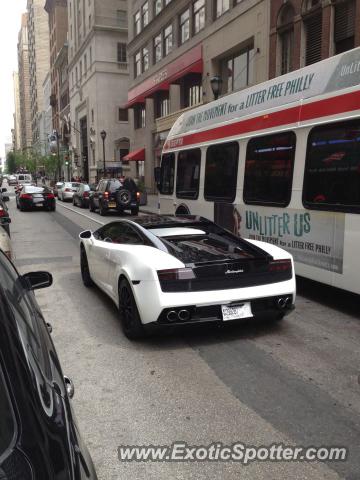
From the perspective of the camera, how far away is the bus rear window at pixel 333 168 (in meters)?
6.29

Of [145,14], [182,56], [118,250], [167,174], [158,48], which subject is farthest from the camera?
[145,14]

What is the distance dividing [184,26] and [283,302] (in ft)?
103

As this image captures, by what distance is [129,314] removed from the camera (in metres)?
5.48

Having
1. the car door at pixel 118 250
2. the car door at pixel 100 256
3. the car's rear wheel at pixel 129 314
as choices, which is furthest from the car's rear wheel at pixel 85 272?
the car's rear wheel at pixel 129 314

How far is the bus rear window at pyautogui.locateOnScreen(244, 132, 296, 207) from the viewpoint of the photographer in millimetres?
7664

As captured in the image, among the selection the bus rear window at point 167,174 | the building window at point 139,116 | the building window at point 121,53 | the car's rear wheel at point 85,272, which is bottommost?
the car's rear wheel at point 85,272

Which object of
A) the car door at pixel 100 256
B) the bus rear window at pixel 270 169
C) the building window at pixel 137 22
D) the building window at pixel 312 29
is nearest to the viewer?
the car door at pixel 100 256

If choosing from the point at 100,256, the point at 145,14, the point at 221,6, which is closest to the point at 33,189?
the point at 221,6

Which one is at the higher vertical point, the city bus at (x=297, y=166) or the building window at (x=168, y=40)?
the building window at (x=168, y=40)

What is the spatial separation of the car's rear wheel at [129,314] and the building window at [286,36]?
60.9 ft

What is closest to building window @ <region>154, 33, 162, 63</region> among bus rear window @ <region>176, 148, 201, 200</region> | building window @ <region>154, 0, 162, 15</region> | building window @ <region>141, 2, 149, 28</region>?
building window @ <region>154, 0, 162, 15</region>

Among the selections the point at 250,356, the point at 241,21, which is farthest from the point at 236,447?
the point at 241,21

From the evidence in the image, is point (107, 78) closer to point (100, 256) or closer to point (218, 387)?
point (100, 256)

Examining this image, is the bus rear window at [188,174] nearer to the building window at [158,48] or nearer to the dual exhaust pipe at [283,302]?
the dual exhaust pipe at [283,302]
